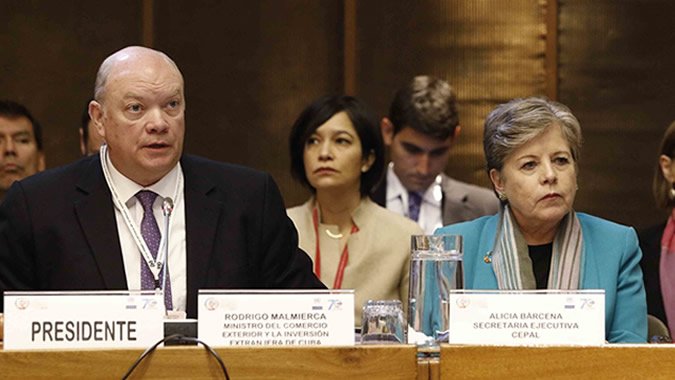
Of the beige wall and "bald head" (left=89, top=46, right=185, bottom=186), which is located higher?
the beige wall

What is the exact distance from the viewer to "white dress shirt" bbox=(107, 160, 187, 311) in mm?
2598

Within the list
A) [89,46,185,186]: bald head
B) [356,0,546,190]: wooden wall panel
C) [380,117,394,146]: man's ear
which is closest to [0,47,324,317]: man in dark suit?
[89,46,185,186]: bald head

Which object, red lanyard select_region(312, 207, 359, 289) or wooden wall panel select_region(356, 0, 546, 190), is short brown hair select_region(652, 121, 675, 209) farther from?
wooden wall panel select_region(356, 0, 546, 190)

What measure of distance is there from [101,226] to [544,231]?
1242 millimetres

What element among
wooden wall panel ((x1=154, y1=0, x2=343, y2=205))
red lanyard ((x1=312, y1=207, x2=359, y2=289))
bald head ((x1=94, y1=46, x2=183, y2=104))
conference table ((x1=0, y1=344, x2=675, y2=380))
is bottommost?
conference table ((x1=0, y1=344, x2=675, y2=380))

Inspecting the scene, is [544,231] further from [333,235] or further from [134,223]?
[333,235]

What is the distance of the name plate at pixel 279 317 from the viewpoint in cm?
188

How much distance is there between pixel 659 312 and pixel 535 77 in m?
2.06

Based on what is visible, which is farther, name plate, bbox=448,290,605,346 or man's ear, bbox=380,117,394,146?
man's ear, bbox=380,117,394,146

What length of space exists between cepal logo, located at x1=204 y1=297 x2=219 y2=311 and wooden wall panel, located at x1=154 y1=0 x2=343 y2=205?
3.57 meters

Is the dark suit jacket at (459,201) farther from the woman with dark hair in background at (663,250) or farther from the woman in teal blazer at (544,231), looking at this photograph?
the woman in teal blazer at (544,231)

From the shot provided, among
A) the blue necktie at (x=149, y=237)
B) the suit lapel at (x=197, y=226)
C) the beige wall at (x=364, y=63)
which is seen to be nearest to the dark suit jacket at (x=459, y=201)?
the beige wall at (x=364, y=63)

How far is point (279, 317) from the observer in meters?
1.89

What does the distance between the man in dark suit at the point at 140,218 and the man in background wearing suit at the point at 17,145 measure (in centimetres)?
162
